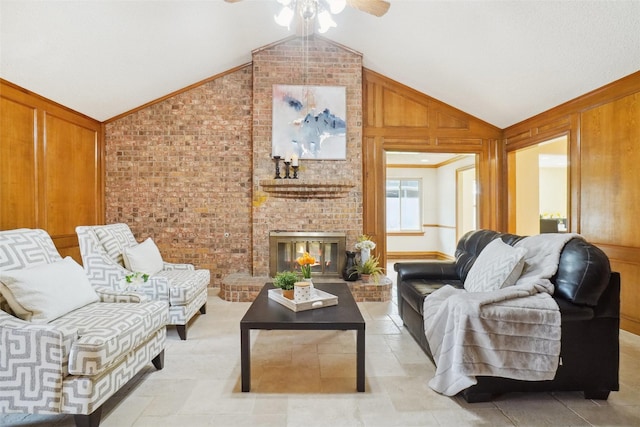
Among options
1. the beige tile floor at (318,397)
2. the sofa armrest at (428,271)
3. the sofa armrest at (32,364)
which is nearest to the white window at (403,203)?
the sofa armrest at (428,271)

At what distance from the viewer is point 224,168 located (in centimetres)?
472

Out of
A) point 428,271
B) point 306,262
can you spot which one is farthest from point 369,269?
point 306,262

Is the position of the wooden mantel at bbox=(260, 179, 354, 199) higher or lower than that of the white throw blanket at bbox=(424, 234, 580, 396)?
higher

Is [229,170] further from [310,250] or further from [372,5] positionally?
[372,5]

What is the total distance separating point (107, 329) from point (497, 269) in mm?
2432

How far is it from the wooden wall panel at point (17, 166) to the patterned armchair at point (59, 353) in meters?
1.43

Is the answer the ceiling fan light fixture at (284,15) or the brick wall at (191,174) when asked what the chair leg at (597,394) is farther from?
the brick wall at (191,174)

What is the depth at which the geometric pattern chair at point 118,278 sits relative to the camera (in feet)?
9.32

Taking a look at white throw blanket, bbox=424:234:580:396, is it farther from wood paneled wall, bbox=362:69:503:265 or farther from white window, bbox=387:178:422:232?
white window, bbox=387:178:422:232

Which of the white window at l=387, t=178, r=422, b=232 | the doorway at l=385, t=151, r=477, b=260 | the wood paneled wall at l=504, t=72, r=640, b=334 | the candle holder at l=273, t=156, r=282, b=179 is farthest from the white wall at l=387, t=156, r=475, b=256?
the candle holder at l=273, t=156, r=282, b=179

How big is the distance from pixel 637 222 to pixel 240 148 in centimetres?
449

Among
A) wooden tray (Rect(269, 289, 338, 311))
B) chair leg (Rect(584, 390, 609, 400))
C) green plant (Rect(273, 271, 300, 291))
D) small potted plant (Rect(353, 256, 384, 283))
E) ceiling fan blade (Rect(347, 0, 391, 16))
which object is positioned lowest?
chair leg (Rect(584, 390, 609, 400))

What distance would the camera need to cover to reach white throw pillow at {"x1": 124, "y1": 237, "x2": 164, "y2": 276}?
3102mm

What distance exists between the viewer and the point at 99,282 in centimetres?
283
